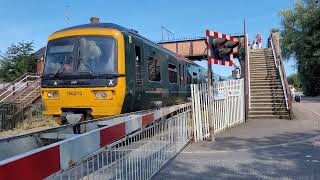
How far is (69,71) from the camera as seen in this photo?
1212cm

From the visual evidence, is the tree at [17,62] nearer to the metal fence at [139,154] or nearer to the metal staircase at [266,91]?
the metal staircase at [266,91]

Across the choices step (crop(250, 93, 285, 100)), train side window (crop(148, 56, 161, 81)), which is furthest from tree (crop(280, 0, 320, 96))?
train side window (crop(148, 56, 161, 81))

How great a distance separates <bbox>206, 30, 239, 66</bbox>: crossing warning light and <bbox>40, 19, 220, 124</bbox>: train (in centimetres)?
203

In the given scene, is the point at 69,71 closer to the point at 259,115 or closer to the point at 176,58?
the point at 176,58

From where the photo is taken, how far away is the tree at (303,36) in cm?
4166

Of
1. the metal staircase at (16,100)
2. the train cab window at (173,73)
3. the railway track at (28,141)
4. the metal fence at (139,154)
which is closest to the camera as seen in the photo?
the railway track at (28,141)

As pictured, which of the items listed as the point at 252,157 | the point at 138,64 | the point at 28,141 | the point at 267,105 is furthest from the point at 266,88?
the point at 28,141

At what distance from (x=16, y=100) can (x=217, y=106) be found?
51.0ft

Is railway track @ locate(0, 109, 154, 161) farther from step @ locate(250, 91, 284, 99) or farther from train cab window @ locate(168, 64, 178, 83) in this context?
step @ locate(250, 91, 284, 99)

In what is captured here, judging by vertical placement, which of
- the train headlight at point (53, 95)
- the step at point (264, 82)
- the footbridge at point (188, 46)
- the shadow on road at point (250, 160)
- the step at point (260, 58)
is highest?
the footbridge at point (188, 46)

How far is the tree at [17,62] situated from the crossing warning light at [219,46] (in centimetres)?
3982

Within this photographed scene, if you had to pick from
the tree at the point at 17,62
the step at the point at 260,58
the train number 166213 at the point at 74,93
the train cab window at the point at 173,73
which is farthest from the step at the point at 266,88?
the tree at the point at 17,62

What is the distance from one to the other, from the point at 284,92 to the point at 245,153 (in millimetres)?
11046

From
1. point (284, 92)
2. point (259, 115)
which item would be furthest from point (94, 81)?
point (284, 92)
